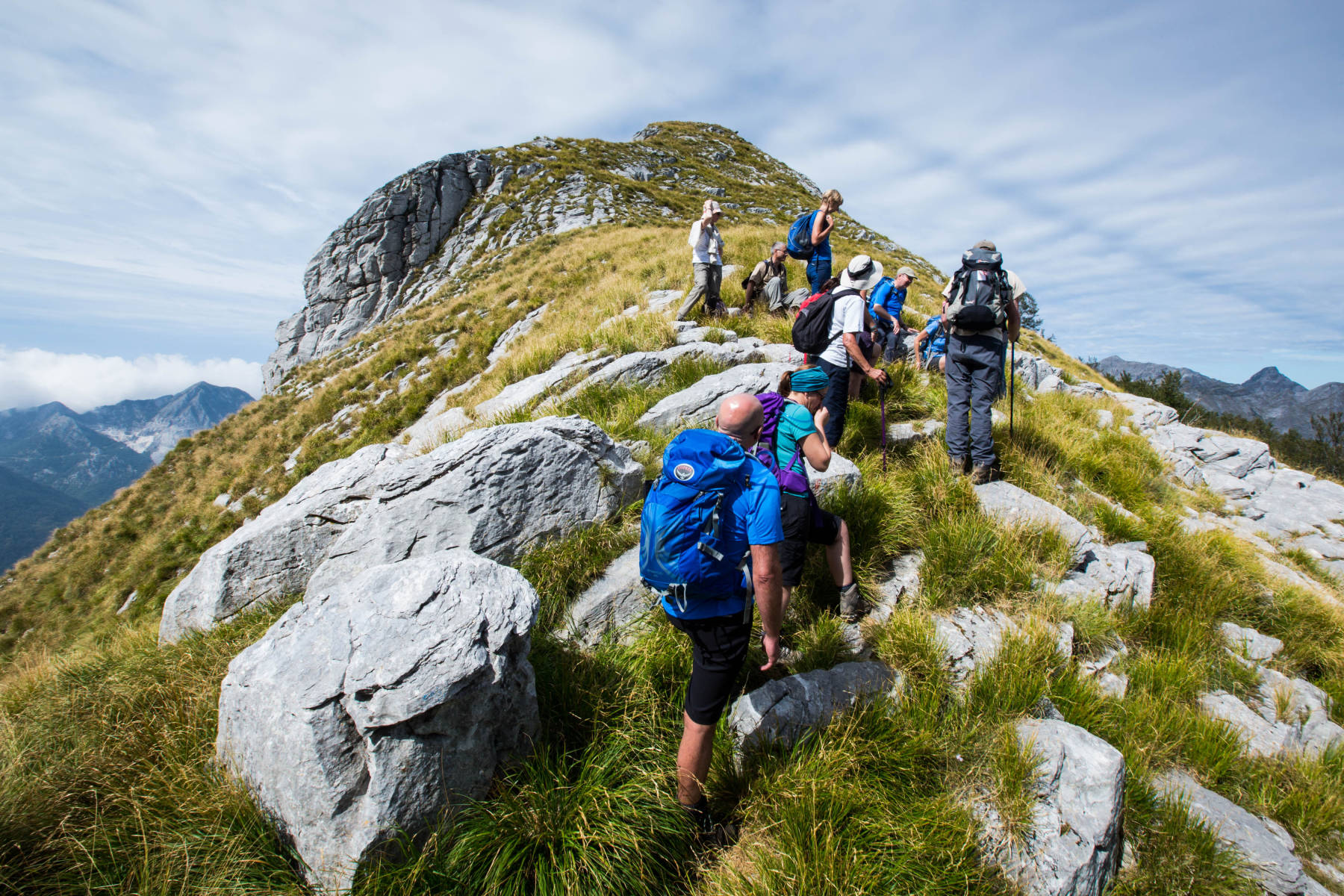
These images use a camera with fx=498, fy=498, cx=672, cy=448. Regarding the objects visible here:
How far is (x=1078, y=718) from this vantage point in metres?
3.62

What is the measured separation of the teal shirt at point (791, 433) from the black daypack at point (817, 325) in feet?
7.47

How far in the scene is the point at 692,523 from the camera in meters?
2.66

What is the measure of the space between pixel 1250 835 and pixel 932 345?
905cm

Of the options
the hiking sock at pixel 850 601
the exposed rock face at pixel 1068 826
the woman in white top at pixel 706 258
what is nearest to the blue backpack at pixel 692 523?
the hiking sock at pixel 850 601

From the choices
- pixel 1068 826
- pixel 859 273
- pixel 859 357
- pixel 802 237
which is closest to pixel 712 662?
pixel 1068 826

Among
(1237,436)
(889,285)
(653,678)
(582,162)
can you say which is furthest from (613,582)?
(582,162)

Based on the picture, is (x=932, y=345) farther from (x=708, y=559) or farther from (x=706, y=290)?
(x=708, y=559)

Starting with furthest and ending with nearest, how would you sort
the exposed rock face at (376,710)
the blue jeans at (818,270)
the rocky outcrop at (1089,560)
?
the blue jeans at (818,270)
the rocky outcrop at (1089,560)
the exposed rock face at (376,710)

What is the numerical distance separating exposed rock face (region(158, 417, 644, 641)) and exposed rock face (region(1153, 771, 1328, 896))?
15.4ft

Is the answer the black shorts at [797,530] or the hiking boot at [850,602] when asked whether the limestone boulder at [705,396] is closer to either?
the black shorts at [797,530]

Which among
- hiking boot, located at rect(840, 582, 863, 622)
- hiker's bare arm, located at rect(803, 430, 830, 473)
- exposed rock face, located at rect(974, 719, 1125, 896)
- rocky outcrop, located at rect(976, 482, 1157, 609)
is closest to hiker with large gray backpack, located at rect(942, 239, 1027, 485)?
rocky outcrop, located at rect(976, 482, 1157, 609)

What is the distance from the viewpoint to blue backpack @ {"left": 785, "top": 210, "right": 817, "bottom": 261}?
831 cm

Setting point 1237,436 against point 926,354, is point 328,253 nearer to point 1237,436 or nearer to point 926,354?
point 926,354

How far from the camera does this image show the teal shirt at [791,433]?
3719 millimetres
